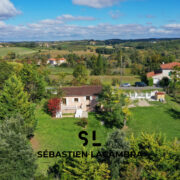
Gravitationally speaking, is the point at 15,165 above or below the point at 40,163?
above

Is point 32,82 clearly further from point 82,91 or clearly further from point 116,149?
point 116,149

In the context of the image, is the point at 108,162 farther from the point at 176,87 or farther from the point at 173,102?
the point at 176,87

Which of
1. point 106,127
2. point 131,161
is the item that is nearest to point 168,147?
point 131,161

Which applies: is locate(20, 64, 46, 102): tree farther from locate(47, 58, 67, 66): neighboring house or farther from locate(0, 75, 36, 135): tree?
locate(47, 58, 67, 66): neighboring house

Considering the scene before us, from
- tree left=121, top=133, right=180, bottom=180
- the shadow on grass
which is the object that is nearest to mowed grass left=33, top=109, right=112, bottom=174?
tree left=121, top=133, right=180, bottom=180

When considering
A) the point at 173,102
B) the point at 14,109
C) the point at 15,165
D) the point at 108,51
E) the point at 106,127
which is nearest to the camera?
the point at 15,165

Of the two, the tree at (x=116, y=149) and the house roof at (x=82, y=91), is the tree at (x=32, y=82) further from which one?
the tree at (x=116, y=149)

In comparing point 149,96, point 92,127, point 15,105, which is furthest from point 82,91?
point 149,96
